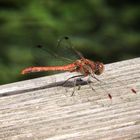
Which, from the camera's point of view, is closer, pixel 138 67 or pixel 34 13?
pixel 138 67

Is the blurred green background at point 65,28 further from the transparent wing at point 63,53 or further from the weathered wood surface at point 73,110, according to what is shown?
the weathered wood surface at point 73,110

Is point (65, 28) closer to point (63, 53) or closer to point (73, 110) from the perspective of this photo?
point (63, 53)

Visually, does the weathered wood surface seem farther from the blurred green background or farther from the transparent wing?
the blurred green background

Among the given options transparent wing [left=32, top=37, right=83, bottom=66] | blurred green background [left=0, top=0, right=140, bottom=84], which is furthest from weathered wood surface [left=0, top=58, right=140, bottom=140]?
blurred green background [left=0, top=0, right=140, bottom=84]

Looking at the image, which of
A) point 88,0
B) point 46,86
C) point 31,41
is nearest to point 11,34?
point 31,41

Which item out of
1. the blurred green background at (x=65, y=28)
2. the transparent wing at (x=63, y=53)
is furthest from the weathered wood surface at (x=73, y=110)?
the blurred green background at (x=65, y=28)

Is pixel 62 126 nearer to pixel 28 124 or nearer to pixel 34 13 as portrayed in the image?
pixel 28 124
